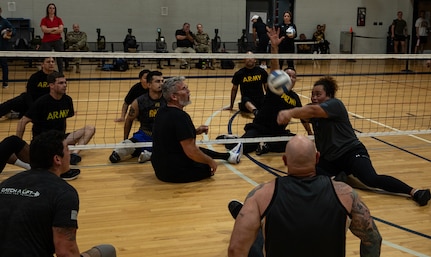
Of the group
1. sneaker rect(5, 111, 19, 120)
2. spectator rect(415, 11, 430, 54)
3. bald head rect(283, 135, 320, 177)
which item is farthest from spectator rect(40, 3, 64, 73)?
spectator rect(415, 11, 430, 54)

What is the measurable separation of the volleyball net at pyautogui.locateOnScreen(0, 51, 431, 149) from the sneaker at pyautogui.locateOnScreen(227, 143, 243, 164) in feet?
0.51

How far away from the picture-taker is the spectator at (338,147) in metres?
6.18

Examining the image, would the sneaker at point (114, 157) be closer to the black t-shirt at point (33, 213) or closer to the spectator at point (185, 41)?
the black t-shirt at point (33, 213)

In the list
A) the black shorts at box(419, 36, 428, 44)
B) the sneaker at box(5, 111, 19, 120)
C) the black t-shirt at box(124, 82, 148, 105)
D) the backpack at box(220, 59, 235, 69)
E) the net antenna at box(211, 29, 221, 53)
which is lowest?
the sneaker at box(5, 111, 19, 120)

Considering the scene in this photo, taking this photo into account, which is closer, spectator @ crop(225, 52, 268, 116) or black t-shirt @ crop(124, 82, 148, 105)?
black t-shirt @ crop(124, 82, 148, 105)

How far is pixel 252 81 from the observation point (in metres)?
10.6

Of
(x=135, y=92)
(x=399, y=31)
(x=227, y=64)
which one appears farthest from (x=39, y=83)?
(x=399, y=31)

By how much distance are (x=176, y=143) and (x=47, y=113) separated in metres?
1.92

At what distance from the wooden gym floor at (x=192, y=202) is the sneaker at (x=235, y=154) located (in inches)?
4.0

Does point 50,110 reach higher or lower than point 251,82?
lower

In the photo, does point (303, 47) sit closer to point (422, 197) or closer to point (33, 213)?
point (422, 197)

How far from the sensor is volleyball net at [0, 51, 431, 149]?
8508 millimetres

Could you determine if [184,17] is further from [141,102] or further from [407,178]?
[407,178]

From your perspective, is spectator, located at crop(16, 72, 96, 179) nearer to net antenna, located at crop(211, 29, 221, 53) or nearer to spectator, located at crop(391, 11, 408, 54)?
net antenna, located at crop(211, 29, 221, 53)
